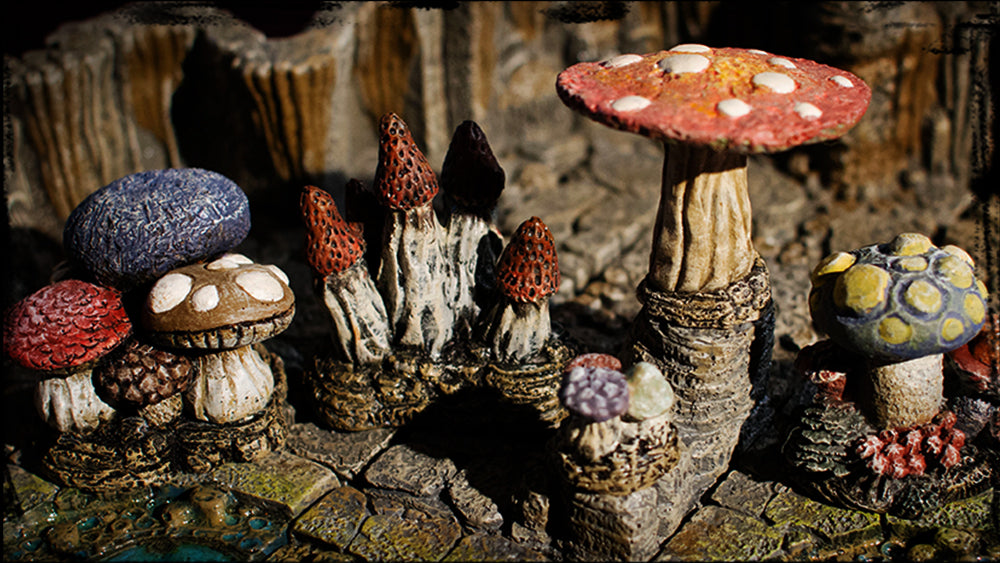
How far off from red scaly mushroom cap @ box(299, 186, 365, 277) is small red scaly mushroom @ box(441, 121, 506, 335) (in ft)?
1.42

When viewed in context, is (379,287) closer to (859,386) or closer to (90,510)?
(90,510)

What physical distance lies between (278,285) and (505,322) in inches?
34.6

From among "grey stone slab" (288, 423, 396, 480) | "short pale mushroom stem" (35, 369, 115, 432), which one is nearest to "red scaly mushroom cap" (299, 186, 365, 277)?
"grey stone slab" (288, 423, 396, 480)

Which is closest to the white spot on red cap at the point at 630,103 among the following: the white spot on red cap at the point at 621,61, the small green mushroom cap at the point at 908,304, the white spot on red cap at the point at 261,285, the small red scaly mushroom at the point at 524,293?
the white spot on red cap at the point at 621,61

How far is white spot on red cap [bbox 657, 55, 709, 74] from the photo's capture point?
2.72m

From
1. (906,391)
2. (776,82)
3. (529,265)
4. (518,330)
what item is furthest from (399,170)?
(906,391)

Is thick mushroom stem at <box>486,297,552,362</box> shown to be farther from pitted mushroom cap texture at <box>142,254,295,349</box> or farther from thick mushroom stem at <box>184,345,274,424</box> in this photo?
thick mushroom stem at <box>184,345,274,424</box>

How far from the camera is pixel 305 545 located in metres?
3.12

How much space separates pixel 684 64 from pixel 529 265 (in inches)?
34.8

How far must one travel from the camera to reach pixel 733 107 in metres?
2.52

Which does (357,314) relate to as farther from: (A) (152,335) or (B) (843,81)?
(B) (843,81)

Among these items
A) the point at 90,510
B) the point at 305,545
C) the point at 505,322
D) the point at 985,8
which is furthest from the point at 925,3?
the point at 90,510

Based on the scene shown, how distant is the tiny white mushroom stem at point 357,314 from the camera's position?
10.7ft

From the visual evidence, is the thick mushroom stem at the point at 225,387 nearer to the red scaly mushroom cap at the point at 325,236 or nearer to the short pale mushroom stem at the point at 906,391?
the red scaly mushroom cap at the point at 325,236
